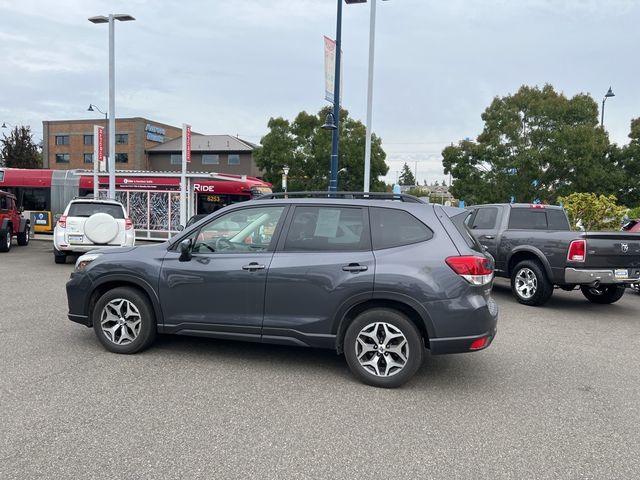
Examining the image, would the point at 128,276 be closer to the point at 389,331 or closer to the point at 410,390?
the point at 389,331

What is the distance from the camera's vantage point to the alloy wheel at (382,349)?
4.31 m

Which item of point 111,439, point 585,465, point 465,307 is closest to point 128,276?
point 111,439

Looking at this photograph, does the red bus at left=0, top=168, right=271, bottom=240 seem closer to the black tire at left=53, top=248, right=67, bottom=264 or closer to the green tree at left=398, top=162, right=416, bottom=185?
the black tire at left=53, top=248, right=67, bottom=264

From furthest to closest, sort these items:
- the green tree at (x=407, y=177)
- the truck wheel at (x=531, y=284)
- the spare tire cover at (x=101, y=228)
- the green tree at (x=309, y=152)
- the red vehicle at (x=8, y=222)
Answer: the green tree at (x=407, y=177) → the green tree at (x=309, y=152) → the red vehicle at (x=8, y=222) → the spare tire cover at (x=101, y=228) → the truck wheel at (x=531, y=284)

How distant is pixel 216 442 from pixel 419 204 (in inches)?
109

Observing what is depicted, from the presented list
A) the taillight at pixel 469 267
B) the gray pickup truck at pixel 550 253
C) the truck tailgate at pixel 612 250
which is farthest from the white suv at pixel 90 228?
the truck tailgate at pixel 612 250

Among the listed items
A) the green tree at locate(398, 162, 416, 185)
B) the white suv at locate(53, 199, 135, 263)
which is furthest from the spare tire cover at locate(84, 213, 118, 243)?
the green tree at locate(398, 162, 416, 185)

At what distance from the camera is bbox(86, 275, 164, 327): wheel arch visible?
4930 millimetres

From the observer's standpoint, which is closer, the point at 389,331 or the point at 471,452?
the point at 471,452

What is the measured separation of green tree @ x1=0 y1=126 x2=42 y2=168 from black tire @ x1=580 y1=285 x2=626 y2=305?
5188 cm

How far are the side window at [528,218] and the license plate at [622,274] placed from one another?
6.52ft

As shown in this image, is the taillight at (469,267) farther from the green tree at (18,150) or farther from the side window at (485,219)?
the green tree at (18,150)

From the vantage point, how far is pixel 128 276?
16.3 feet

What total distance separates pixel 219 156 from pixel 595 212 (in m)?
45.3
